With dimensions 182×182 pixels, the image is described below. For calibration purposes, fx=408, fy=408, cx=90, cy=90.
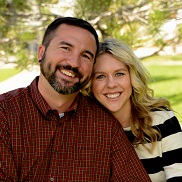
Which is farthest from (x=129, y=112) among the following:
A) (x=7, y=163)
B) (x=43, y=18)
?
(x=43, y=18)

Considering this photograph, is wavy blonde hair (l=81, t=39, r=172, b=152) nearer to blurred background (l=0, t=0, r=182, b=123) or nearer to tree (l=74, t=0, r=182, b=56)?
blurred background (l=0, t=0, r=182, b=123)

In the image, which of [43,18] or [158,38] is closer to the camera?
[158,38]

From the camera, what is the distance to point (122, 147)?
275 centimetres

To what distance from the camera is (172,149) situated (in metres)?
2.88

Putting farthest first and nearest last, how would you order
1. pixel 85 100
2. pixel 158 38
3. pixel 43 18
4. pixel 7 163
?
pixel 43 18 → pixel 158 38 → pixel 85 100 → pixel 7 163

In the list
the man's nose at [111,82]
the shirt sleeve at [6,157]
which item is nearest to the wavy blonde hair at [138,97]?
the man's nose at [111,82]

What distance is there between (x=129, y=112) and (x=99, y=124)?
47 cm

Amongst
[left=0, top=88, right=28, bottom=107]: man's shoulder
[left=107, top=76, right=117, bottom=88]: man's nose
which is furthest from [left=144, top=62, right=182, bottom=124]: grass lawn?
[left=0, top=88, right=28, bottom=107]: man's shoulder

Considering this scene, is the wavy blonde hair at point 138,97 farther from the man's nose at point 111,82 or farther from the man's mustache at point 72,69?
the man's mustache at point 72,69

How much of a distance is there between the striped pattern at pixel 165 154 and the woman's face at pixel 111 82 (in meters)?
0.30

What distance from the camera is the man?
2.58 m

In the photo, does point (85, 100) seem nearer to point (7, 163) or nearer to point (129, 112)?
point (129, 112)

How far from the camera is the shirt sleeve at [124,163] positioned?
107 inches

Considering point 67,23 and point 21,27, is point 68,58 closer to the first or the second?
point 67,23
